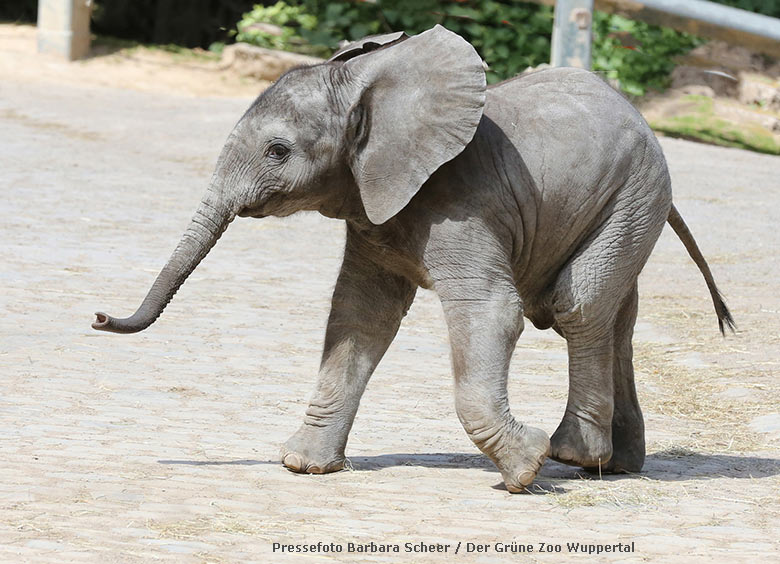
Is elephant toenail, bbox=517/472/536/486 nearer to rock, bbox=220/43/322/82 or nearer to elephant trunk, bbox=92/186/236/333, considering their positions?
elephant trunk, bbox=92/186/236/333

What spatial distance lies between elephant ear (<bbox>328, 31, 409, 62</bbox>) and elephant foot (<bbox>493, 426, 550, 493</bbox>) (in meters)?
1.74

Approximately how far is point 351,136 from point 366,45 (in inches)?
19.2

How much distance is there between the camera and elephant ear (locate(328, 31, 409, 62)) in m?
5.77

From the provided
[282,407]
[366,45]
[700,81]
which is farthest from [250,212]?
[700,81]

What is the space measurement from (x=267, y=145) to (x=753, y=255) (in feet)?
27.8

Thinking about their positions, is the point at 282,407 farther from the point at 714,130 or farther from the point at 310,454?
the point at 714,130

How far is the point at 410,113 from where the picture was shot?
18.1 ft

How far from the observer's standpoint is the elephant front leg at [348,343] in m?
6.11

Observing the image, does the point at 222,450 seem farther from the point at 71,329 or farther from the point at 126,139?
the point at 126,139

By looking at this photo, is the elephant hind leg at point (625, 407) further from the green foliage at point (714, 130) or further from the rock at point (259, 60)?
the rock at point (259, 60)

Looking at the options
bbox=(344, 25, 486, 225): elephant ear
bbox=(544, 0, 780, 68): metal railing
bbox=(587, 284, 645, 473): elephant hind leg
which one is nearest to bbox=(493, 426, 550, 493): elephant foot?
bbox=(587, 284, 645, 473): elephant hind leg

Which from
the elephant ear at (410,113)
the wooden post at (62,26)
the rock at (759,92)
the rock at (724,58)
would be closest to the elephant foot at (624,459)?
the elephant ear at (410,113)

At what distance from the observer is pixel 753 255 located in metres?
13.0

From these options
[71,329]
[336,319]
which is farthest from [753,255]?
[336,319]
